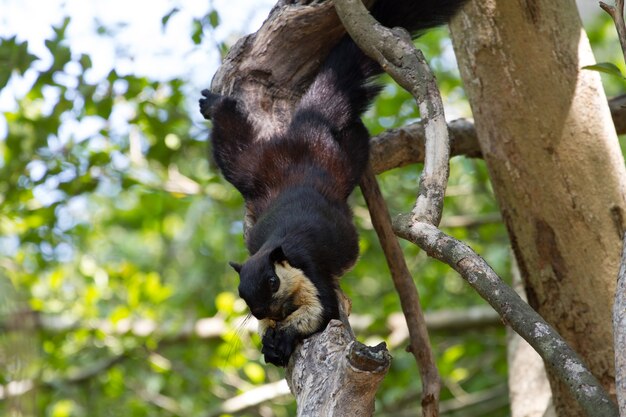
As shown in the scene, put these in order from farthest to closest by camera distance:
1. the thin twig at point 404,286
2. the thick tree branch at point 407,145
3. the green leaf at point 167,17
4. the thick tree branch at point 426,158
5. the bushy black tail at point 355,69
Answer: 1. the green leaf at point 167,17
2. the thick tree branch at point 407,145
3. the bushy black tail at point 355,69
4. the thin twig at point 404,286
5. the thick tree branch at point 426,158

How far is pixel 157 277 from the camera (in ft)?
21.8

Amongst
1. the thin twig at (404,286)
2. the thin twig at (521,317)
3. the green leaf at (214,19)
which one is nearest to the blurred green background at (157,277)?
the green leaf at (214,19)

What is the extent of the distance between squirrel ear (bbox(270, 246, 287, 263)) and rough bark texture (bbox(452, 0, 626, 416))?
1.08m

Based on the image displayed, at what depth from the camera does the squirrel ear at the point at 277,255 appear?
3.05 meters

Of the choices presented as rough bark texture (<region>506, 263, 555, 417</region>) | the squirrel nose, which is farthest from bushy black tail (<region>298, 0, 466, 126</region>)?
rough bark texture (<region>506, 263, 555, 417</region>)

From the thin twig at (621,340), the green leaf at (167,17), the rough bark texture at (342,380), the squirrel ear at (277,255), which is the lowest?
the squirrel ear at (277,255)

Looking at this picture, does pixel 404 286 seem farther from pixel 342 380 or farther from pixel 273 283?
pixel 342 380

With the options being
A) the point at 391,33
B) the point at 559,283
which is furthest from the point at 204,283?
the point at 391,33

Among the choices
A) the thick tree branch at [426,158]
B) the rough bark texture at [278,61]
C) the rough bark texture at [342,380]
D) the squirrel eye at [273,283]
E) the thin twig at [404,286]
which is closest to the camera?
the rough bark texture at [342,380]

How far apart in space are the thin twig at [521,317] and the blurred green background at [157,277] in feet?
8.82

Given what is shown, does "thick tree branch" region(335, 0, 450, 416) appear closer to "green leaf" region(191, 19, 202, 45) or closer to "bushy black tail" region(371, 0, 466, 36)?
"bushy black tail" region(371, 0, 466, 36)

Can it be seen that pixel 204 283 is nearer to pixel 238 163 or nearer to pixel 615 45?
pixel 238 163

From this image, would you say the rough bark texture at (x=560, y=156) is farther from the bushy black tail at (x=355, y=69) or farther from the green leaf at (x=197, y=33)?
the green leaf at (x=197, y=33)

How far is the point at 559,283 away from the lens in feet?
11.4
